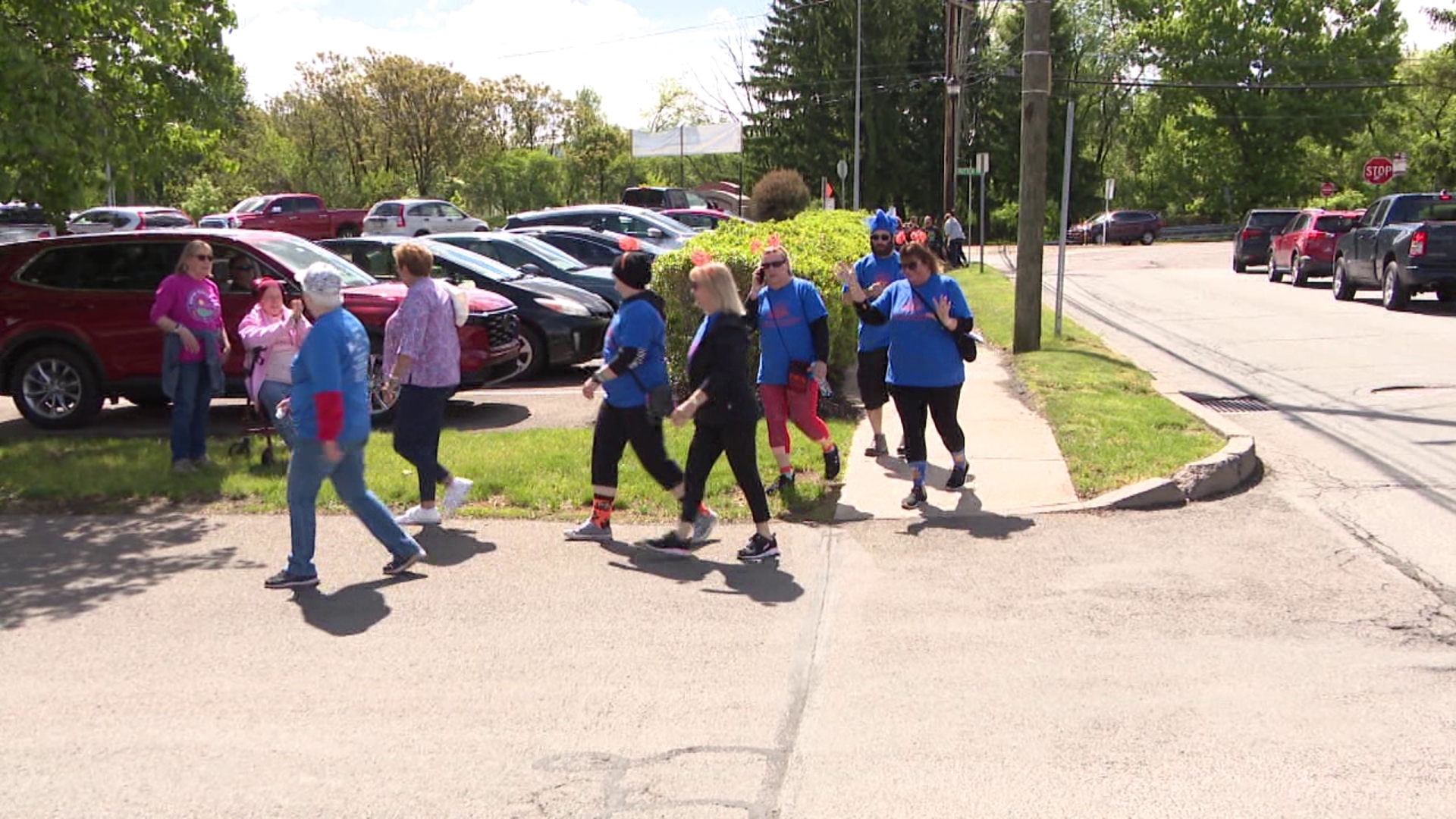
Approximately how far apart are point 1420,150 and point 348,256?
5993 centimetres

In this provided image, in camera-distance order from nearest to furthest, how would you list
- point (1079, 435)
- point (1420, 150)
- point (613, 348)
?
point (613, 348), point (1079, 435), point (1420, 150)

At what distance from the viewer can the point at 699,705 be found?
198 inches

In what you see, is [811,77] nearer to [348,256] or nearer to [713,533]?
[348,256]

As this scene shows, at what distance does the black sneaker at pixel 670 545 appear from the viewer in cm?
728

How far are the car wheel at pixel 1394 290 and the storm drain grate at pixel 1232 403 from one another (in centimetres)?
873

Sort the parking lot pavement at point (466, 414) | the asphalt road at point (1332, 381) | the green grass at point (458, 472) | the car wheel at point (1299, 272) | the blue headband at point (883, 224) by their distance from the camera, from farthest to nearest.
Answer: the car wheel at point (1299, 272) → the parking lot pavement at point (466, 414) → the blue headband at point (883, 224) → the green grass at point (458, 472) → the asphalt road at point (1332, 381)

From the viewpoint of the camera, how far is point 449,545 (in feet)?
24.9

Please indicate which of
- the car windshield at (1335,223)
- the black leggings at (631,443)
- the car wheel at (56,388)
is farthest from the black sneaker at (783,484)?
the car windshield at (1335,223)

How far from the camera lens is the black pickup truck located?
62.0 feet

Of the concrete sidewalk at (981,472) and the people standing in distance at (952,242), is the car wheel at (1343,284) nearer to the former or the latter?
the people standing in distance at (952,242)

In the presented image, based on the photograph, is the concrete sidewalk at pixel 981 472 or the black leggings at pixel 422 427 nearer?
the black leggings at pixel 422 427

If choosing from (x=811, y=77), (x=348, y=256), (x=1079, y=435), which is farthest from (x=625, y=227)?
(x=811, y=77)

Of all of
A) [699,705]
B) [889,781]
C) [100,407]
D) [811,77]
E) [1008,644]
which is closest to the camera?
[889,781]

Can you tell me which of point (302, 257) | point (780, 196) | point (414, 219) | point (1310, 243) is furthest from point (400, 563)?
point (780, 196)
